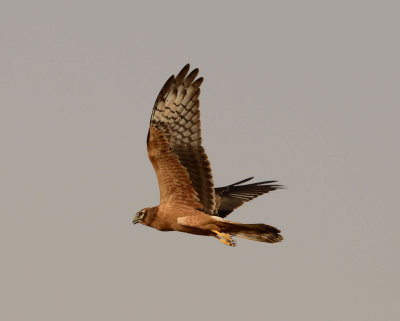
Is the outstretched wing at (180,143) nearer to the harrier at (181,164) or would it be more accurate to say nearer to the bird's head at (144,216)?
the harrier at (181,164)

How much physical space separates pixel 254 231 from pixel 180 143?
7.95 ft

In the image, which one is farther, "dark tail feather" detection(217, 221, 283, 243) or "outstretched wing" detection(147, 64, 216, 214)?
"outstretched wing" detection(147, 64, 216, 214)

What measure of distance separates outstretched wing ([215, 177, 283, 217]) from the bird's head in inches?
104

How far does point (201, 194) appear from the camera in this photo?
14.5 m

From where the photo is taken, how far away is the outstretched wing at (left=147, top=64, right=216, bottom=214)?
14.2 metres

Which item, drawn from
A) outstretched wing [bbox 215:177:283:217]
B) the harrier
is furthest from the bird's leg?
outstretched wing [bbox 215:177:283:217]

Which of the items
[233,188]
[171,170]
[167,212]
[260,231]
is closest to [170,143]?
[171,170]

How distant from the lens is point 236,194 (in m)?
17.5

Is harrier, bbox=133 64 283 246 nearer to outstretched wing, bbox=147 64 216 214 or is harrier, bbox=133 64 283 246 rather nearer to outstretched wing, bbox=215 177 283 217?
outstretched wing, bbox=147 64 216 214

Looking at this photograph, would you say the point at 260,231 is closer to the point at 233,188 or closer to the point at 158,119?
the point at 158,119

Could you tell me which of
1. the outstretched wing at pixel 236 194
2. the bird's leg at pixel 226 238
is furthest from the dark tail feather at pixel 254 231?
the outstretched wing at pixel 236 194

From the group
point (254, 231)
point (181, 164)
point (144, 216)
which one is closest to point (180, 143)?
point (181, 164)

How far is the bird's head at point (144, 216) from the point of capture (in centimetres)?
1441

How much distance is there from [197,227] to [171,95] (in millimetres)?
2841
